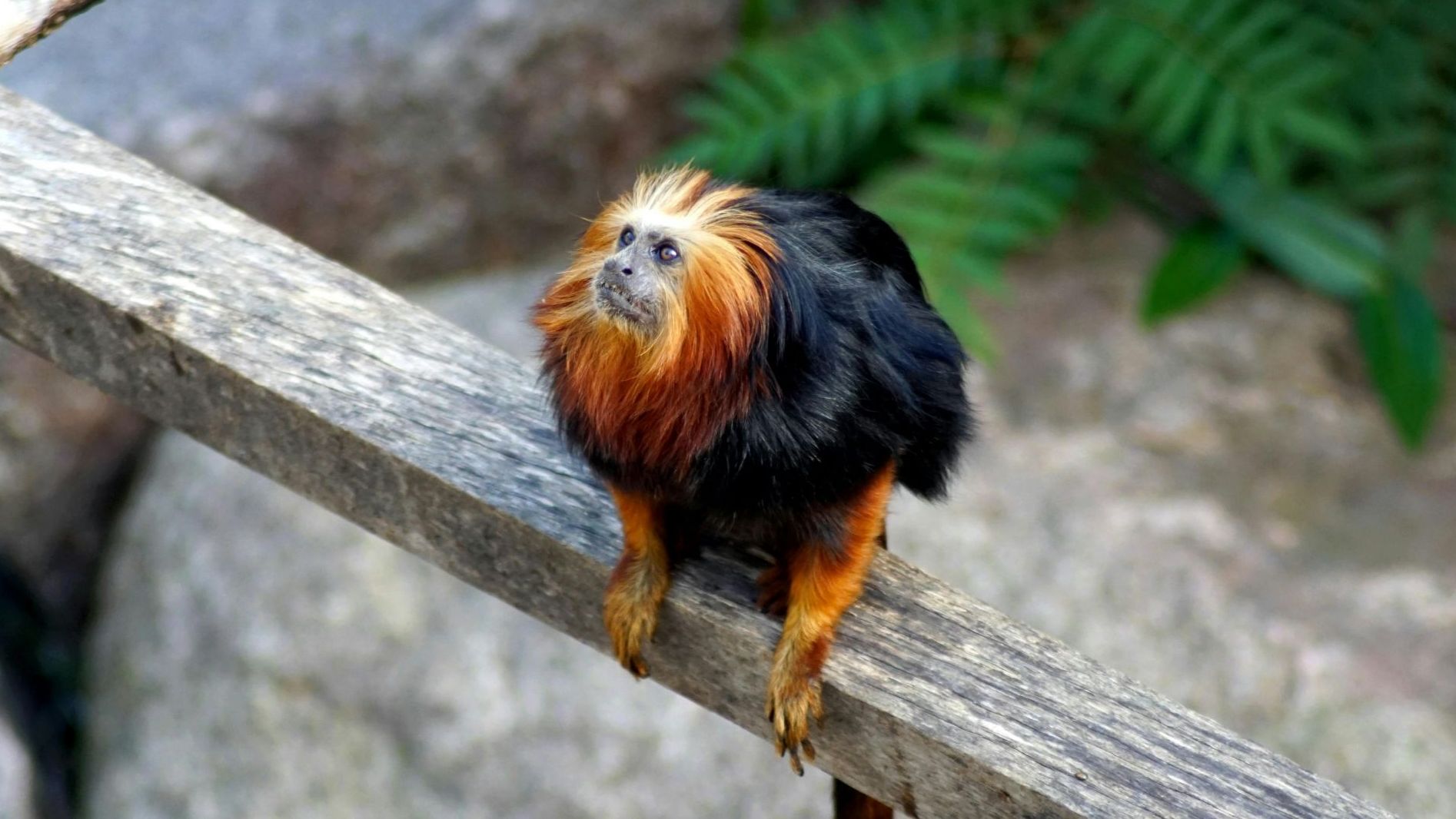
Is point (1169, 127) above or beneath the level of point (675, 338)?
beneath

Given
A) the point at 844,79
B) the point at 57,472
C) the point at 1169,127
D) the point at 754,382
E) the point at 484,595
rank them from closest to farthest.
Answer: the point at 754,382 → the point at 1169,127 → the point at 484,595 → the point at 844,79 → the point at 57,472

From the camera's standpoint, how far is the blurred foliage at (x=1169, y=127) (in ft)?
9.81

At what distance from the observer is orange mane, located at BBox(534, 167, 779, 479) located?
1.36m

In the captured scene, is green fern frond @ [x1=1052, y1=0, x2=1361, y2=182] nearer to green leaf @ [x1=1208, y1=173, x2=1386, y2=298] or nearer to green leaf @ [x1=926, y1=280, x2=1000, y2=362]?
green leaf @ [x1=1208, y1=173, x2=1386, y2=298]

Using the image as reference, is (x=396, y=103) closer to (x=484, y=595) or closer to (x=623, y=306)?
(x=484, y=595)

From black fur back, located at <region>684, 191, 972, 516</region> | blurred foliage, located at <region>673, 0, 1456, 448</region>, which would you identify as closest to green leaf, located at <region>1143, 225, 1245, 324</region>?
blurred foliage, located at <region>673, 0, 1456, 448</region>

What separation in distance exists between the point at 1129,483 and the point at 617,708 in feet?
4.11

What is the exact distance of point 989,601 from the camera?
3.03m

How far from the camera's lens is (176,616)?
3195mm

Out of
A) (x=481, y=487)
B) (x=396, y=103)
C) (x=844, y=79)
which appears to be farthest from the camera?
(x=396, y=103)

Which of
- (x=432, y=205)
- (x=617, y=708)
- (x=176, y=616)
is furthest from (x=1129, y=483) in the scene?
(x=176, y=616)

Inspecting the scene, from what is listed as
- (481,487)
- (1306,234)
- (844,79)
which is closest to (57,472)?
(844,79)

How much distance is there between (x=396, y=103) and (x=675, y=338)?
7.96 feet

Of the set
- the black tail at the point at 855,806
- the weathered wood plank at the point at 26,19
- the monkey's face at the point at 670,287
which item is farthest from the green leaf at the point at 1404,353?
the weathered wood plank at the point at 26,19
